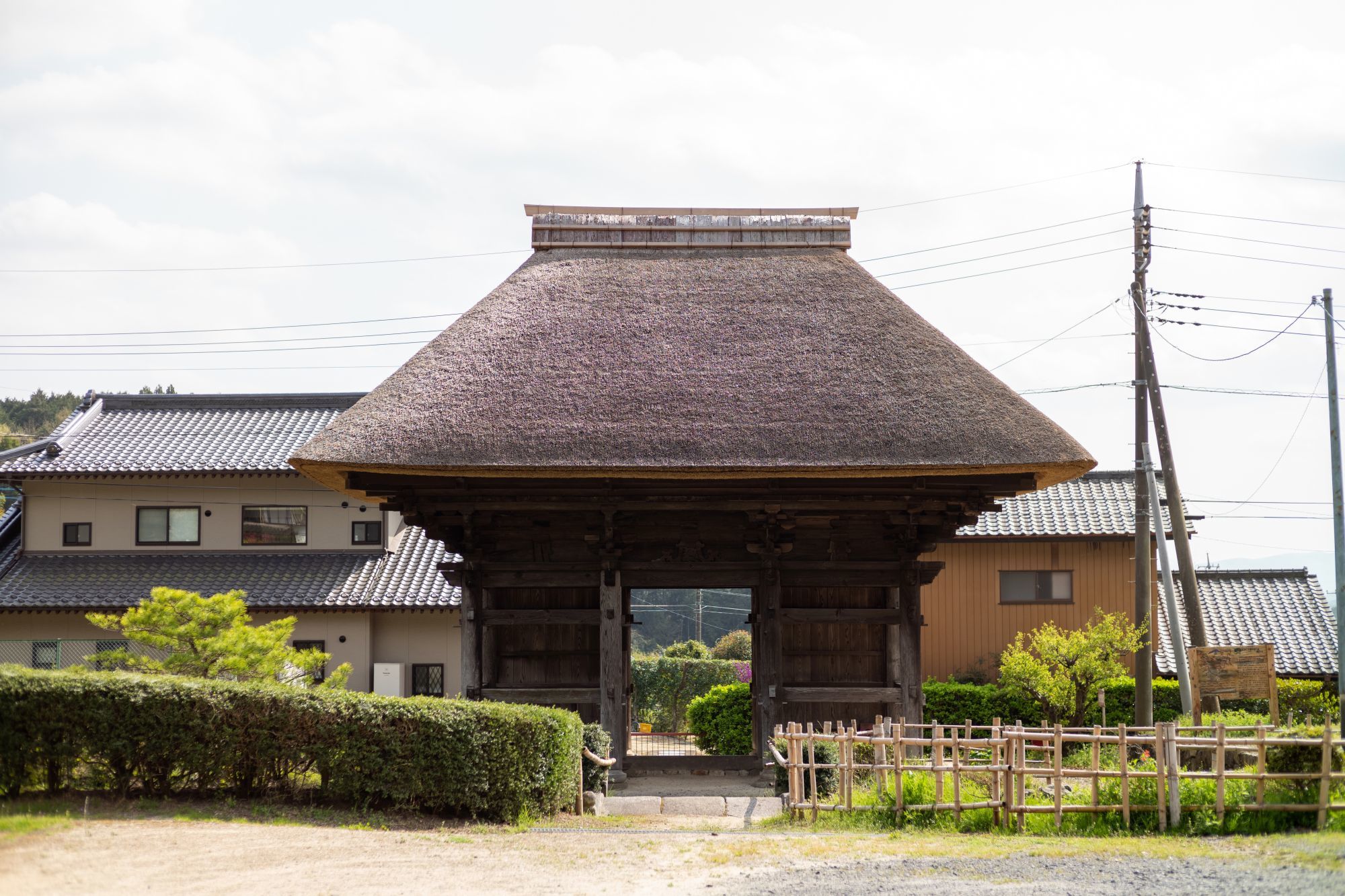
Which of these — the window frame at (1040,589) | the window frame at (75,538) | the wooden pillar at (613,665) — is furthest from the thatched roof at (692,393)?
the window frame at (75,538)

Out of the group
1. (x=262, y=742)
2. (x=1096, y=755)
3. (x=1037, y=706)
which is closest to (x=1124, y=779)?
(x=1096, y=755)

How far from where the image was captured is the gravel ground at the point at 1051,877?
7.39 meters

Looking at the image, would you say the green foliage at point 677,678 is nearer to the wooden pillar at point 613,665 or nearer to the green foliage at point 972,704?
the green foliage at point 972,704

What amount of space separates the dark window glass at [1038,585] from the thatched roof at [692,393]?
11584 mm

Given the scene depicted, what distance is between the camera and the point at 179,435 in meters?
26.9

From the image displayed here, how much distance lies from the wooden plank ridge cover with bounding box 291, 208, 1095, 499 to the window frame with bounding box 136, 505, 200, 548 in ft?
44.5

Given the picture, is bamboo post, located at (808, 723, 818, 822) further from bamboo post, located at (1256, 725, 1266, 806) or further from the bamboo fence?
bamboo post, located at (1256, 725, 1266, 806)

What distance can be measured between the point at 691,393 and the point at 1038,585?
14233 millimetres

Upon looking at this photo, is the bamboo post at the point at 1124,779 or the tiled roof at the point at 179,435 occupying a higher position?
the tiled roof at the point at 179,435

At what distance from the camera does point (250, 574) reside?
24609 mm

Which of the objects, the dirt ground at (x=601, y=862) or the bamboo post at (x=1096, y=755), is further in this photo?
the bamboo post at (x=1096, y=755)

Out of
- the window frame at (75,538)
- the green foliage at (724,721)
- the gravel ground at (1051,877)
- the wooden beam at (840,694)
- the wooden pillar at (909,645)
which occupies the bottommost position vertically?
the green foliage at (724,721)

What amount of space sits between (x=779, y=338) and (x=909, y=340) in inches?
58.9

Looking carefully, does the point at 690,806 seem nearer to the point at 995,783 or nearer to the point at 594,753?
the point at 594,753
